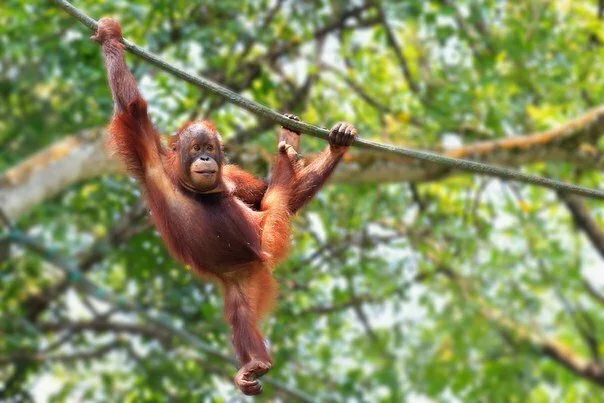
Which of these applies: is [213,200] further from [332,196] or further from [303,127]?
[332,196]

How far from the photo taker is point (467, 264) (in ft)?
36.8

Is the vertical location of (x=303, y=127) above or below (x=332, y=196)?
below

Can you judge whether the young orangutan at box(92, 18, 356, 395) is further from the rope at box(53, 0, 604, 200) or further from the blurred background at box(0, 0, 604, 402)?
the blurred background at box(0, 0, 604, 402)

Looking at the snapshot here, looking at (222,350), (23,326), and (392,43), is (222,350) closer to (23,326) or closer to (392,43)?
(23,326)

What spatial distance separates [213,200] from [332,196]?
4230mm

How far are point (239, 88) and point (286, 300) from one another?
1.80 metres

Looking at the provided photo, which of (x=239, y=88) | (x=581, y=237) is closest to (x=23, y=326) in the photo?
(x=239, y=88)

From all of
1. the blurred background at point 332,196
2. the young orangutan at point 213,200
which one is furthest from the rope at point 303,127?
the blurred background at point 332,196

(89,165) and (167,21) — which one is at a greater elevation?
(167,21)

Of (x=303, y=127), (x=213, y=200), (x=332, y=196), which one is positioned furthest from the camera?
(x=332, y=196)

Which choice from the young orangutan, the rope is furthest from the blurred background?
the rope

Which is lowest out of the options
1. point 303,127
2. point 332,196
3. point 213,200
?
point 303,127

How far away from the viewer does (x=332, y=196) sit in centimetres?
904

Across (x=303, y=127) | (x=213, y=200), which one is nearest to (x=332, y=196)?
(x=213, y=200)
